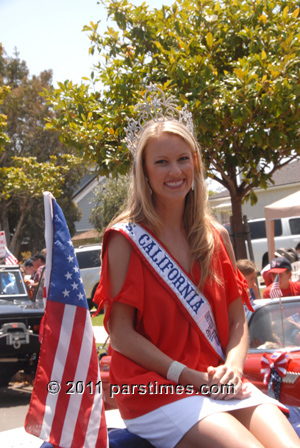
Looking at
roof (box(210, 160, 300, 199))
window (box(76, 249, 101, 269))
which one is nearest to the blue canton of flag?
window (box(76, 249, 101, 269))

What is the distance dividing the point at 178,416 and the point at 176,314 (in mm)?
450

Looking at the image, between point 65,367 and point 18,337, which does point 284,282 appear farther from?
point 65,367

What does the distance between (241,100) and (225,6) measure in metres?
2.06

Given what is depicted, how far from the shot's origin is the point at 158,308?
241 centimetres

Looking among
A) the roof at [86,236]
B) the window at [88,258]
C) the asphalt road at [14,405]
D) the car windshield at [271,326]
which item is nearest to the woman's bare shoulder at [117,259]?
the car windshield at [271,326]

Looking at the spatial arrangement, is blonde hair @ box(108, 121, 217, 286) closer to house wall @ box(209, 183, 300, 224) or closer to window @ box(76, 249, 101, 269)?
window @ box(76, 249, 101, 269)

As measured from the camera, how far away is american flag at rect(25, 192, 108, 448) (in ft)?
7.11

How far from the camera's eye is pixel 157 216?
2.62 metres

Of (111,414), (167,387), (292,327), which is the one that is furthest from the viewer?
(292,327)

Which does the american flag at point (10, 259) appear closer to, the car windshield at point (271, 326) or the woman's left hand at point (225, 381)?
the car windshield at point (271, 326)

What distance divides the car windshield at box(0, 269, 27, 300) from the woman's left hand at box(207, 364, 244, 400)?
291 inches

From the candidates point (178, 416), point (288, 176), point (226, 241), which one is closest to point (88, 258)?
point (288, 176)

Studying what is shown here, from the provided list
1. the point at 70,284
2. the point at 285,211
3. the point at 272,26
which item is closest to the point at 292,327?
the point at 70,284

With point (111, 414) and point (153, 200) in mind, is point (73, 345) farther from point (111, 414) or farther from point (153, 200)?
point (111, 414)
